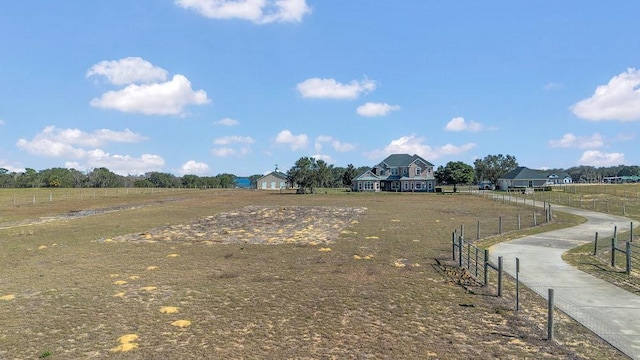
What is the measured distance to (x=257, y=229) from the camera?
2630 cm

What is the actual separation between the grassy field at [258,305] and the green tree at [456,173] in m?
64.7

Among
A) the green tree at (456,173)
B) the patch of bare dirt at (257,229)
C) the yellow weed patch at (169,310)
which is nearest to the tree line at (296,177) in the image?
the green tree at (456,173)

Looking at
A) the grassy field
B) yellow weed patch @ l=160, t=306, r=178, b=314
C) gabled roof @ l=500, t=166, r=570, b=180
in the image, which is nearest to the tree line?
gabled roof @ l=500, t=166, r=570, b=180

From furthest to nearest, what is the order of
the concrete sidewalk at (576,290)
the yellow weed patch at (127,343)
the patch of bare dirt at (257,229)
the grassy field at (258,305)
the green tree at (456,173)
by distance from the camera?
1. the green tree at (456,173)
2. the patch of bare dirt at (257,229)
3. the concrete sidewalk at (576,290)
4. the grassy field at (258,305)
5. the yellow weed patch at (127,343)

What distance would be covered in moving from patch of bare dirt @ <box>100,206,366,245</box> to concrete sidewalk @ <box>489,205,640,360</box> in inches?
385

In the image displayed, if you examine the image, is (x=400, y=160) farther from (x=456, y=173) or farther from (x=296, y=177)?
(x=296, y=177)

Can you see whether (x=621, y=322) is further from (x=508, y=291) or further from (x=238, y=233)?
(x=238, y=233)

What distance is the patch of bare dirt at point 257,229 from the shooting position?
21.9 m

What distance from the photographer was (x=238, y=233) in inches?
965

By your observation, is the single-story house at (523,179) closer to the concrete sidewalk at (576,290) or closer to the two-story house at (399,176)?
the two-story house at (399,176)

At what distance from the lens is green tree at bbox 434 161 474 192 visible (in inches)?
3201

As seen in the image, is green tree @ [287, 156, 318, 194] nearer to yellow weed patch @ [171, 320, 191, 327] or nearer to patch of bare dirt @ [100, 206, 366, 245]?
patch of bare dirt @ [100, 206, 366, 245]

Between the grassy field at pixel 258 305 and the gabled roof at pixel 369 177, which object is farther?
the gabled roof at pixel 369 177

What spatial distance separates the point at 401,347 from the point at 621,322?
5.76m
